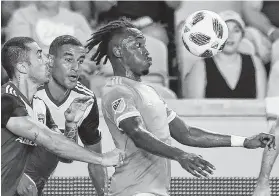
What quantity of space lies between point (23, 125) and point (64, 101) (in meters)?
0.95

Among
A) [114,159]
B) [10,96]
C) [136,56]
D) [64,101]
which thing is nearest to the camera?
[114,159]

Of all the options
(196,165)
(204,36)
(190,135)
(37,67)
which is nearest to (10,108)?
(37,67)

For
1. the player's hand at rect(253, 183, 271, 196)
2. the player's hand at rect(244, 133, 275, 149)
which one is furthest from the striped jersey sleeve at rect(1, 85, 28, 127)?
the player's hand at rect(253, 183, 271, 196)

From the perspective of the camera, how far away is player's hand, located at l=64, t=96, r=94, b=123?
5.30 m

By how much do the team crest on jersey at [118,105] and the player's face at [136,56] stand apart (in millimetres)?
278

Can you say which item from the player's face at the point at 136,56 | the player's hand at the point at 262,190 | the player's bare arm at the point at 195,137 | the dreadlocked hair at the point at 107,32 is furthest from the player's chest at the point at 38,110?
the player's hand at the point at 262,190

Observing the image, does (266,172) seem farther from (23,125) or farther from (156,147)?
(23,125)

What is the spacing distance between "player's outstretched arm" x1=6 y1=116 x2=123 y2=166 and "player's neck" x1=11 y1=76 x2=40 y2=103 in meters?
0.29

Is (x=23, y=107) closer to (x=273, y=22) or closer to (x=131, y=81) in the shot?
(x=131, y=81)

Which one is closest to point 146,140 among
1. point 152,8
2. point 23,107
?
point 23,107

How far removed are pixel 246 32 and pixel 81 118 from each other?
3.30m

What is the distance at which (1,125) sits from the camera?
4.50 metres

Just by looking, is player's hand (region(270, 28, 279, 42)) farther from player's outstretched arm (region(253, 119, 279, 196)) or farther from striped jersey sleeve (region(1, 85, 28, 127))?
striped jersey sleeve (region(1, 85, 28, 127))

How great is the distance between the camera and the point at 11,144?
4.55 meters
